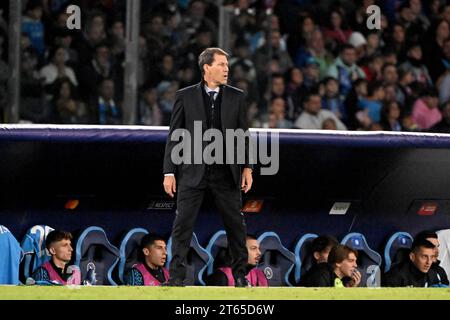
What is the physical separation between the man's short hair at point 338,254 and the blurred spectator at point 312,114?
12.3ft

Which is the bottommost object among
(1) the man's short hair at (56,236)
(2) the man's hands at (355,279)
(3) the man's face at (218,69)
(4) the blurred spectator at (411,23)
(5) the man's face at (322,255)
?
(2) the man's hands at (355,279)

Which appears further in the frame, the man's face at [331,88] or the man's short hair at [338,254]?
the man's face at [331,88]

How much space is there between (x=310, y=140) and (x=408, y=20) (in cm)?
647

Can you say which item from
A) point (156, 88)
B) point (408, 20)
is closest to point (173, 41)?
point (156, 88)

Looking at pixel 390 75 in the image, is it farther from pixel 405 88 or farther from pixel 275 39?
pixel 275 39

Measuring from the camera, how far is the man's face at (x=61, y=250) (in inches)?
357

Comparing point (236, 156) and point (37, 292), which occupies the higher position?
point (236, 156)

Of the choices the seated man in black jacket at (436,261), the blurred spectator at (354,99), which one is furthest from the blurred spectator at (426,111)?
the seated man in black jacket at (436,261)

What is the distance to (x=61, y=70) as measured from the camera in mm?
11484

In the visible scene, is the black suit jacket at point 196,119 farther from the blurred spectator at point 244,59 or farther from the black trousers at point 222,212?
the blurred spectator at point 244,59

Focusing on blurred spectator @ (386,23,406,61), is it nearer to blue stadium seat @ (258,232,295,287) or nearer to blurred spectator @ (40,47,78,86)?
blurred spectator @ (40,47,78,86)

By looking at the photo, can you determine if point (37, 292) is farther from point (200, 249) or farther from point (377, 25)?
point (377, 25)
